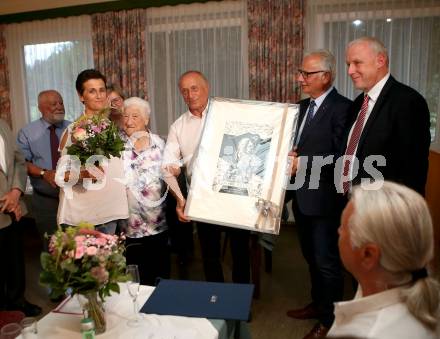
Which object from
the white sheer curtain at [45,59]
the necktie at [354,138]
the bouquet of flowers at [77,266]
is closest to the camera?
the bouquet of flowers at [77,266]

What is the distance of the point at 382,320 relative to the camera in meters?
0.98

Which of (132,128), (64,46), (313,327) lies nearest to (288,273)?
(313,327)

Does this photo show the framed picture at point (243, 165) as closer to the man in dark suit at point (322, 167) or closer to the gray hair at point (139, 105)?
the man in dark suit at point (322, 167)

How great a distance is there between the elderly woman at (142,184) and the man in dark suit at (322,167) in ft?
2.92

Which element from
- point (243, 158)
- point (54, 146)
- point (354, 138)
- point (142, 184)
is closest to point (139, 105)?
point (142, 184)

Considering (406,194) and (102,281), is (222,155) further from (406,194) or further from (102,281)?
(406,194)

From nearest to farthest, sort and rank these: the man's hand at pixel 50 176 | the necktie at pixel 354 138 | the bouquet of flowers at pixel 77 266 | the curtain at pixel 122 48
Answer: the bouquet of flowers at pixel 77 266 < the necktie at pixel 354 138 < the man's hand at pixel 50 176 < the curtain at pixel 122 48

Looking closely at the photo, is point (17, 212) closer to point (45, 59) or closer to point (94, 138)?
point (94, 138)

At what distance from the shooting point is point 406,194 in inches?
40.1

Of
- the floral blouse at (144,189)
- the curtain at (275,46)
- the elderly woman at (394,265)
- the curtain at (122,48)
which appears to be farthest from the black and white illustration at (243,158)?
the curtain at (122,48)

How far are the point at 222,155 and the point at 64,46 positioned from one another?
4005 mm

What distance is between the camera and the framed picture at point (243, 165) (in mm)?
2373

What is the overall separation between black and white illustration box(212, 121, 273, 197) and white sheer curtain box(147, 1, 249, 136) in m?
2.53

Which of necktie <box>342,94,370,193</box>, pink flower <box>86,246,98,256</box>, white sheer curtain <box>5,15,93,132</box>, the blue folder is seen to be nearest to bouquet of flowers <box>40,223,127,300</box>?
pink flower <box>86,246,98,256</box>
